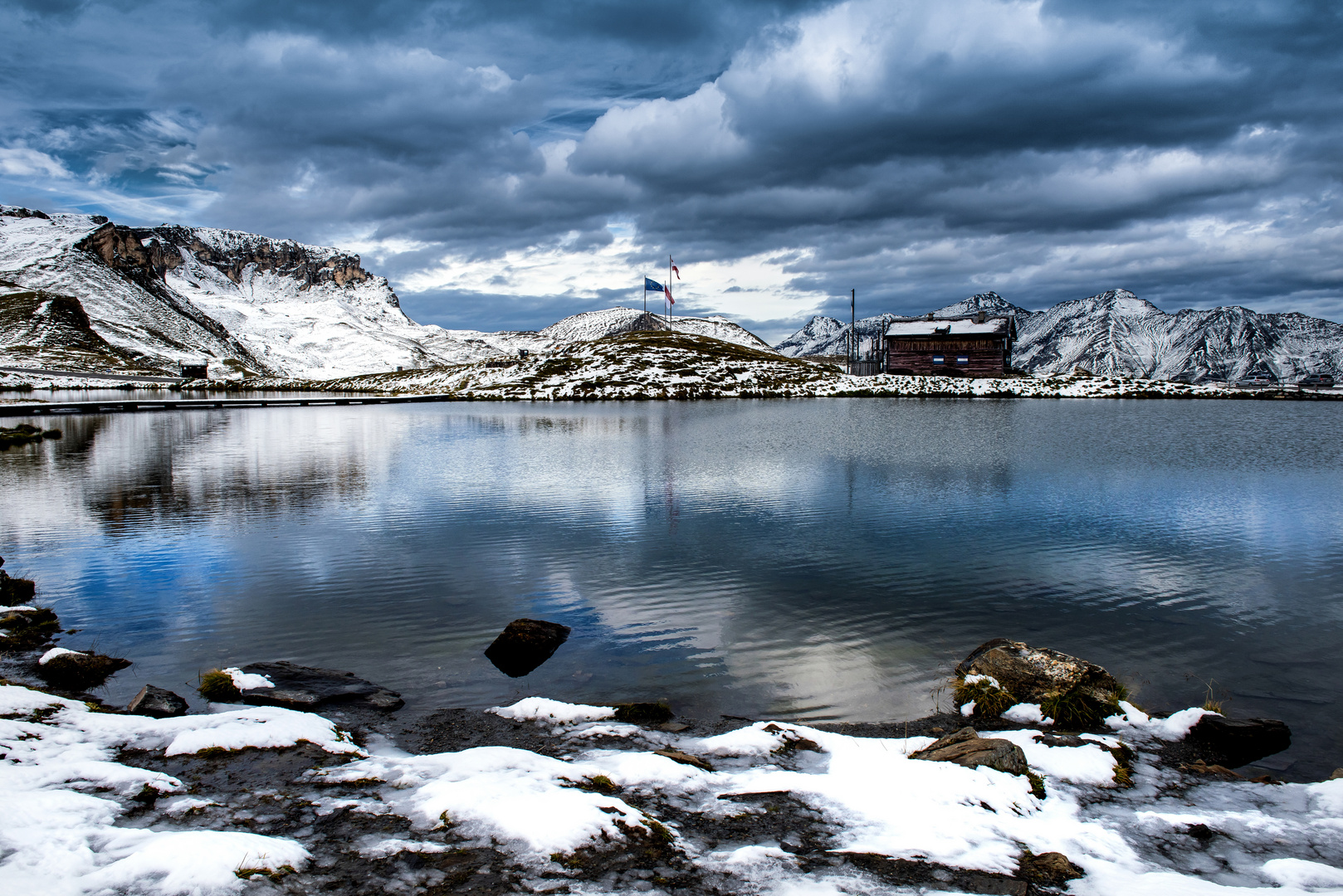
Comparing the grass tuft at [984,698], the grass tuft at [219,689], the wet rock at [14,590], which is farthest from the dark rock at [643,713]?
the wet rock at [14,590]

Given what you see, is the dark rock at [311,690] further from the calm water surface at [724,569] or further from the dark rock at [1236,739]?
the dark rock at [1236,739]

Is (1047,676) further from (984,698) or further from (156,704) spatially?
(156,704)

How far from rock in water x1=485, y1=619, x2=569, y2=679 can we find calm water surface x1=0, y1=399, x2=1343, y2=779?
35 centimetres

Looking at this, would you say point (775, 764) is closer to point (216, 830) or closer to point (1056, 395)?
point (216, 830)

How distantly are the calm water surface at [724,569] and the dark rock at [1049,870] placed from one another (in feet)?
14.4

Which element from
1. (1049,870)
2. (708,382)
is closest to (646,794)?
(1049,870)

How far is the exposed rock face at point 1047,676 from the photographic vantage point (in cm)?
1220

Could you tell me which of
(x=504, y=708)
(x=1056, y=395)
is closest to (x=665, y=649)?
(x=504, y=708)

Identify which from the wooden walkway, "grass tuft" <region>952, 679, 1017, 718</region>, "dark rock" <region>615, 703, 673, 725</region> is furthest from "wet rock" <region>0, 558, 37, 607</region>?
the wooden walkway

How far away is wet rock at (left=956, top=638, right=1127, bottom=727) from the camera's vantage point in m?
12.0

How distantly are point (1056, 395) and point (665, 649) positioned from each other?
125 metres

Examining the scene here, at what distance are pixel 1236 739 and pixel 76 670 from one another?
20.0 m

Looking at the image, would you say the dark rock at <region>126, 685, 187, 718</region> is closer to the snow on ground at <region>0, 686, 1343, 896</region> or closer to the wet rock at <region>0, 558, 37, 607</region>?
the snow on ground at <region>0, 686, 1343, 896</region>

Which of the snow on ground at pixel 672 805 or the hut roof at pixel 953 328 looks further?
the hut roof at pixel 953 328
